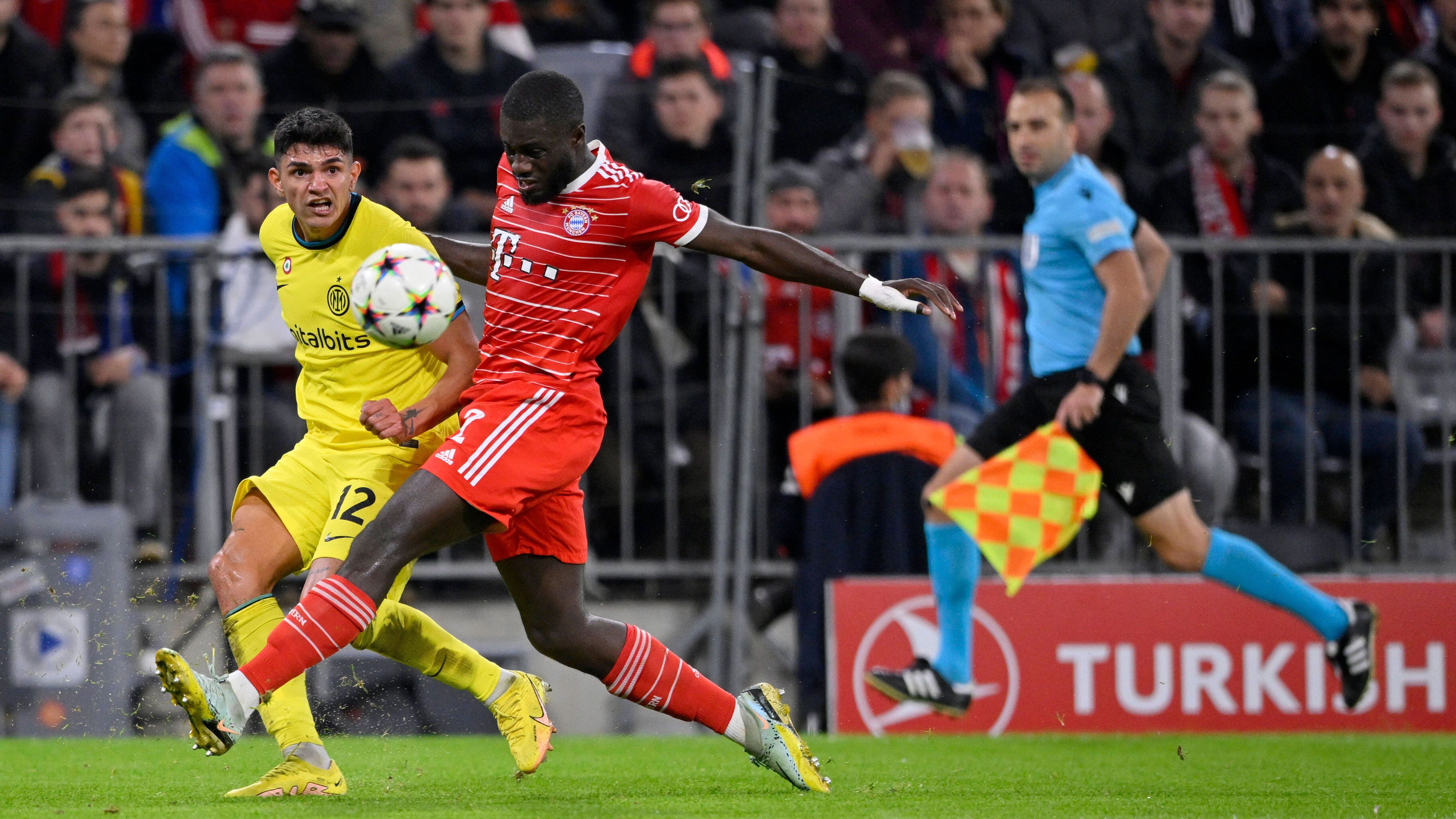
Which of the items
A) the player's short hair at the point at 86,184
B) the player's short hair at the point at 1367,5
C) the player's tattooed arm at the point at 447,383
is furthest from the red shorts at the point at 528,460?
the player's short hair at the point at 1367,5

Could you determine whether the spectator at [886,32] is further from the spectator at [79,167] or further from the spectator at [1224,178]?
the spectator at [79,167]

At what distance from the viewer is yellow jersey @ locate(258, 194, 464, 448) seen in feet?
18.5

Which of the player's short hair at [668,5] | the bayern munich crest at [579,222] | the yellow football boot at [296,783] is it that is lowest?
the yellow football boot at [296,783]

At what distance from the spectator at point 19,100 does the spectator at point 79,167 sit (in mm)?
119

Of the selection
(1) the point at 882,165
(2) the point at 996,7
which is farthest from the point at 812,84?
(2) the point at 996,7

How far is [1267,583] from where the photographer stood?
294 inches

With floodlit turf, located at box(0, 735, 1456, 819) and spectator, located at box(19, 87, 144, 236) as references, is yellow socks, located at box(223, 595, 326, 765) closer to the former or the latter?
floodlit turf, located at box(0, 735, 1456, 819)

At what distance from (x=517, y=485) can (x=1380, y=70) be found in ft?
24.1

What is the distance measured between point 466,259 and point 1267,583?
3751mm

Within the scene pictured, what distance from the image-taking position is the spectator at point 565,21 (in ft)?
36.5

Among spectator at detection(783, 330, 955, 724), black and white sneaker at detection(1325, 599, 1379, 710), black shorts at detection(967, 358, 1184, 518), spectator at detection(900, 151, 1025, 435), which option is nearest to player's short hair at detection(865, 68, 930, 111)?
spectator at detection(900, 151, 1025, 435)

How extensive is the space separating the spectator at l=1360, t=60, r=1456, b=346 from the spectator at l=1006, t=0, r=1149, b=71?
198cm

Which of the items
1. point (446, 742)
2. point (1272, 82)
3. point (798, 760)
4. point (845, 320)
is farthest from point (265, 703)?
point (1272, 82)

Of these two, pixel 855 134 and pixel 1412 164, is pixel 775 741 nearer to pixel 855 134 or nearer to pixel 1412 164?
pixel 855 134
